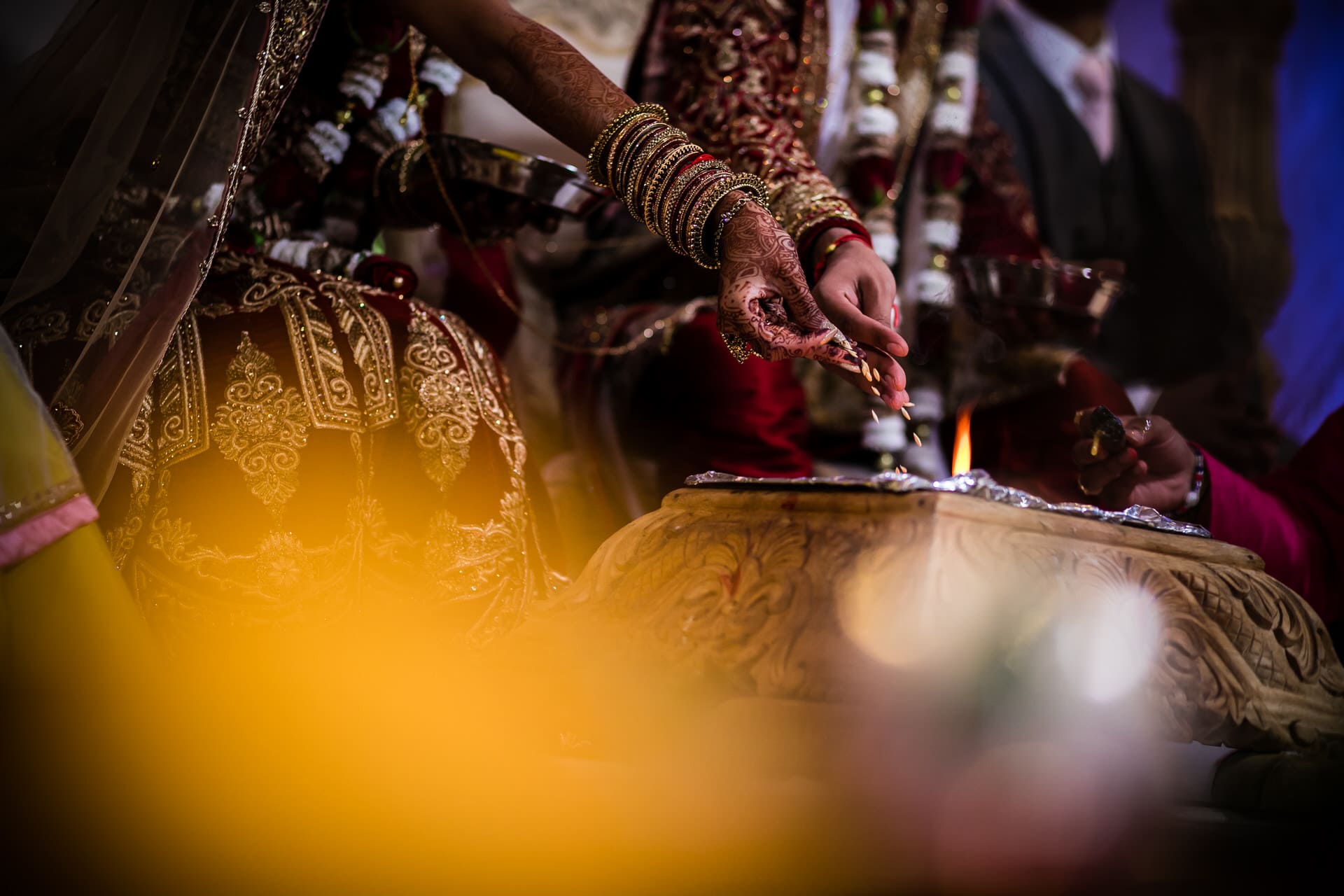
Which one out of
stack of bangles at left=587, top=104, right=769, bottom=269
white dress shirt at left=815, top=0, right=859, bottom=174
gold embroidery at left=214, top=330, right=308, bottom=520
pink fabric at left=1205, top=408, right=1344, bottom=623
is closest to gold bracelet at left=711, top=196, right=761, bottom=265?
stack of bangles at left=587, top=104, right=769, bottom=269

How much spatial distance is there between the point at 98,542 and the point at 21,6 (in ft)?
1.86

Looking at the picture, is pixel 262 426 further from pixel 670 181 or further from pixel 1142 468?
pixel 1142 468

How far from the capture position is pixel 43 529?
70cm

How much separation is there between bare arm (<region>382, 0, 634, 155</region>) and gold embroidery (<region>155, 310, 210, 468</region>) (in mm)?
403

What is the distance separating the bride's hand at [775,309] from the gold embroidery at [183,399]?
48 centimetres

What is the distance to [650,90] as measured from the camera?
1.96 m

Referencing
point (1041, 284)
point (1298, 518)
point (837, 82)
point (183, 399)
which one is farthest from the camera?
point (837, 82)

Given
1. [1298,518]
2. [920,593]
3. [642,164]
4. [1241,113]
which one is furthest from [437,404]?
[1241,113]

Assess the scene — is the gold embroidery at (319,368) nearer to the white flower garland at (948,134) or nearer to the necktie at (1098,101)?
the white flower garland at (948,134)

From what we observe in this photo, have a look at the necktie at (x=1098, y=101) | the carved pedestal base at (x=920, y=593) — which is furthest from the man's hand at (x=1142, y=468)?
the necktie at (x=1098, y=101)

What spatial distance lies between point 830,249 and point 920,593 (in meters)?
0.52

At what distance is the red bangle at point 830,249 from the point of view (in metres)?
1.11

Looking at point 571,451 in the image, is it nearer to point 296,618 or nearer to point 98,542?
point 296,618

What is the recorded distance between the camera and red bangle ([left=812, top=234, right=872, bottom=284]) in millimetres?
1105
